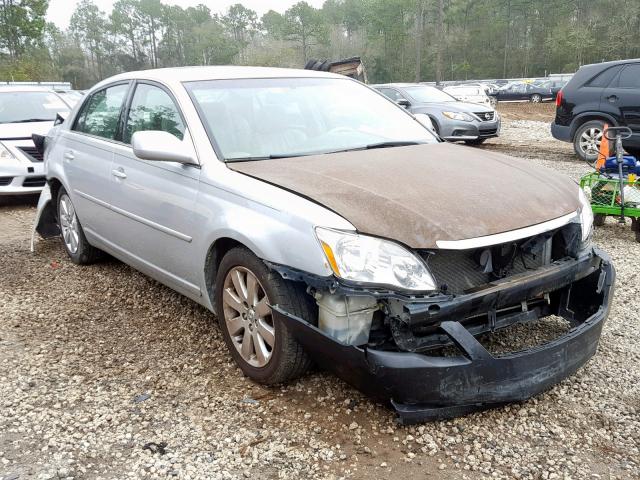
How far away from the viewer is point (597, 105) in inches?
403

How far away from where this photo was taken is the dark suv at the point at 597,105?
32.5 feet

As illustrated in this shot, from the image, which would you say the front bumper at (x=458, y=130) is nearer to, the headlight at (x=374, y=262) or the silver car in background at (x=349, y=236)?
the silver car in background at (x=349, y=236)

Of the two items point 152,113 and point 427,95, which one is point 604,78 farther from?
point 152,113

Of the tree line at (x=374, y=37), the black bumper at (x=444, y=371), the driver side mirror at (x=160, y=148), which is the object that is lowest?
the black bumper at (x=444, y=371)

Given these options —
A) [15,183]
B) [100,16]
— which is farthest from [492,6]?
[15,183]

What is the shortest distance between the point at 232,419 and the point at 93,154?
8.57 feet

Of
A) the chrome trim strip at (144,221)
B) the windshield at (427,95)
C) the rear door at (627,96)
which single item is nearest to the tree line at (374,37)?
the windshield at (427,95)

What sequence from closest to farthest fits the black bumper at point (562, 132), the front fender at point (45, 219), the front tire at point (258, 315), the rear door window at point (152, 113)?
the front tire at point (258, 315)
the rear door window at point (152, 113)
the front fender at point (45, 219)
the black bumper at point (562, 132)

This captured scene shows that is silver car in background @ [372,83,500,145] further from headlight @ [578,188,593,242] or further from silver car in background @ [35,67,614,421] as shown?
headlight @ [578,188,593,242]

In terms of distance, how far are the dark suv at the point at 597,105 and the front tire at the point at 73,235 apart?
28.5ft

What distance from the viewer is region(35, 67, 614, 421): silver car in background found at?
8.21ft

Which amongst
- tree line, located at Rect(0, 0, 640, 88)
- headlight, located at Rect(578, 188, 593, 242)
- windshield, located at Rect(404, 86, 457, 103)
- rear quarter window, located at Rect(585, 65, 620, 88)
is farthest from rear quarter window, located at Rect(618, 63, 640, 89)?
tree line, located at Rect(0, 0, 640, 88)

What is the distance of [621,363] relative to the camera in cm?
325

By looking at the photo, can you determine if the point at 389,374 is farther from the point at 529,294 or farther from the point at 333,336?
the point at 529,294
